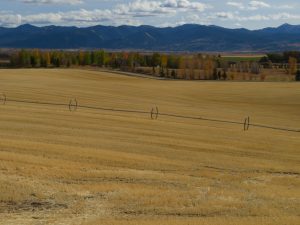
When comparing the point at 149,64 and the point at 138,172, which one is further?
the point at 149,64

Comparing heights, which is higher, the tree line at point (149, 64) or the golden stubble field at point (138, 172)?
the golden stubble field at point (138, 172)

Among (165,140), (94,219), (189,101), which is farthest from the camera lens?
(189,101)

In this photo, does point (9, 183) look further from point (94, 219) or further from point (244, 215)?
point (244, 215)

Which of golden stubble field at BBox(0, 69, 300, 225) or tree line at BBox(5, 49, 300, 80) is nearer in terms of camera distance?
golden stubble field at BBox(0, 69, 300, 225)

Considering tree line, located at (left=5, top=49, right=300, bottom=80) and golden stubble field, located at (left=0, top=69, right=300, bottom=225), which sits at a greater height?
golden stubble field, located at (left=0, top=69, right=300, bottom=225)

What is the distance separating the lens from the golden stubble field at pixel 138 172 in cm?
1895

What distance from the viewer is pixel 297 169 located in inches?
1165

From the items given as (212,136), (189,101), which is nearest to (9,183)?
(212,136)

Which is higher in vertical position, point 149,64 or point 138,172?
point 138,172

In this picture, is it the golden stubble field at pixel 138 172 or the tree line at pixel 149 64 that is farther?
the tree line at pixel 149 64

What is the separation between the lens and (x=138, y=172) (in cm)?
2581

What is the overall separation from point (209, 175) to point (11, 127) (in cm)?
1672

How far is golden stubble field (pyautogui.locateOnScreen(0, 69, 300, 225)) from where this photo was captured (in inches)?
746

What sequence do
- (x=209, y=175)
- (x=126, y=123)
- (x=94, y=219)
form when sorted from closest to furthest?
(x=94, y=219) < (x=209, y=175) < (x=126, y=123)
